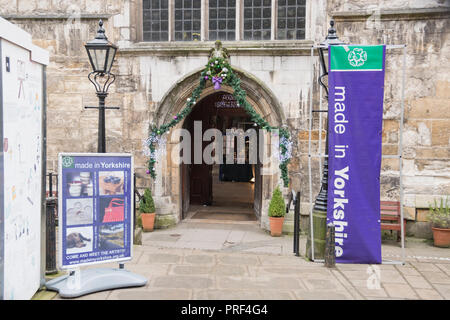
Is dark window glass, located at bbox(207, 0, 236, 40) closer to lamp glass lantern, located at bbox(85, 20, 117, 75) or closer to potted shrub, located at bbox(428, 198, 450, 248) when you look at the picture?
lamp glass lantern, located at bbox(85, 20, 117, 75)

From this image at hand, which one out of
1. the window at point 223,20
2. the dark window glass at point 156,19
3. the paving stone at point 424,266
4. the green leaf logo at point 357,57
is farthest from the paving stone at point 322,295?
the dark window glass at point 156,19

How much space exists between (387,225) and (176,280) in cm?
461

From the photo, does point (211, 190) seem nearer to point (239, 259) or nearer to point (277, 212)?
point (277, 212)

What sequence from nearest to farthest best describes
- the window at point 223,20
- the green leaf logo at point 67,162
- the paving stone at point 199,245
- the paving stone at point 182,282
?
the green leaf logo at point 67,162 < the paving stone at point 182,282 < the paving stone at point 199,245 < the window at point 223,20

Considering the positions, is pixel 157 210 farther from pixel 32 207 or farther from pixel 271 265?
pixel 32 207

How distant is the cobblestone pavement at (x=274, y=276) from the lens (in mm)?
4992

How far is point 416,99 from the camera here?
8703mm

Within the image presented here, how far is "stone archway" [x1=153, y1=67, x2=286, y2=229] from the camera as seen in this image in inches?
363

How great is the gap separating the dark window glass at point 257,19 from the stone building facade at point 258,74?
30mm

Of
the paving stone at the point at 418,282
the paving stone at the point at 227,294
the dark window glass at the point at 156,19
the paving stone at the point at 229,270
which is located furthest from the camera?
the dark window glass at the point at 156,19

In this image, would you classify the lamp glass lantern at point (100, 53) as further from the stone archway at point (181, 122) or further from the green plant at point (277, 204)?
the green plant at point (277, 204)

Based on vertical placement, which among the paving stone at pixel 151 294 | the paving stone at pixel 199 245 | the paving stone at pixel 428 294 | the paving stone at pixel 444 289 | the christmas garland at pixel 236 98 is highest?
the christmas garland at pixel 236 98

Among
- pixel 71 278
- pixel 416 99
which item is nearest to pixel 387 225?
pixel 416 99

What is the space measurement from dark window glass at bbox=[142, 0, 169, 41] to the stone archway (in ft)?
3.98
